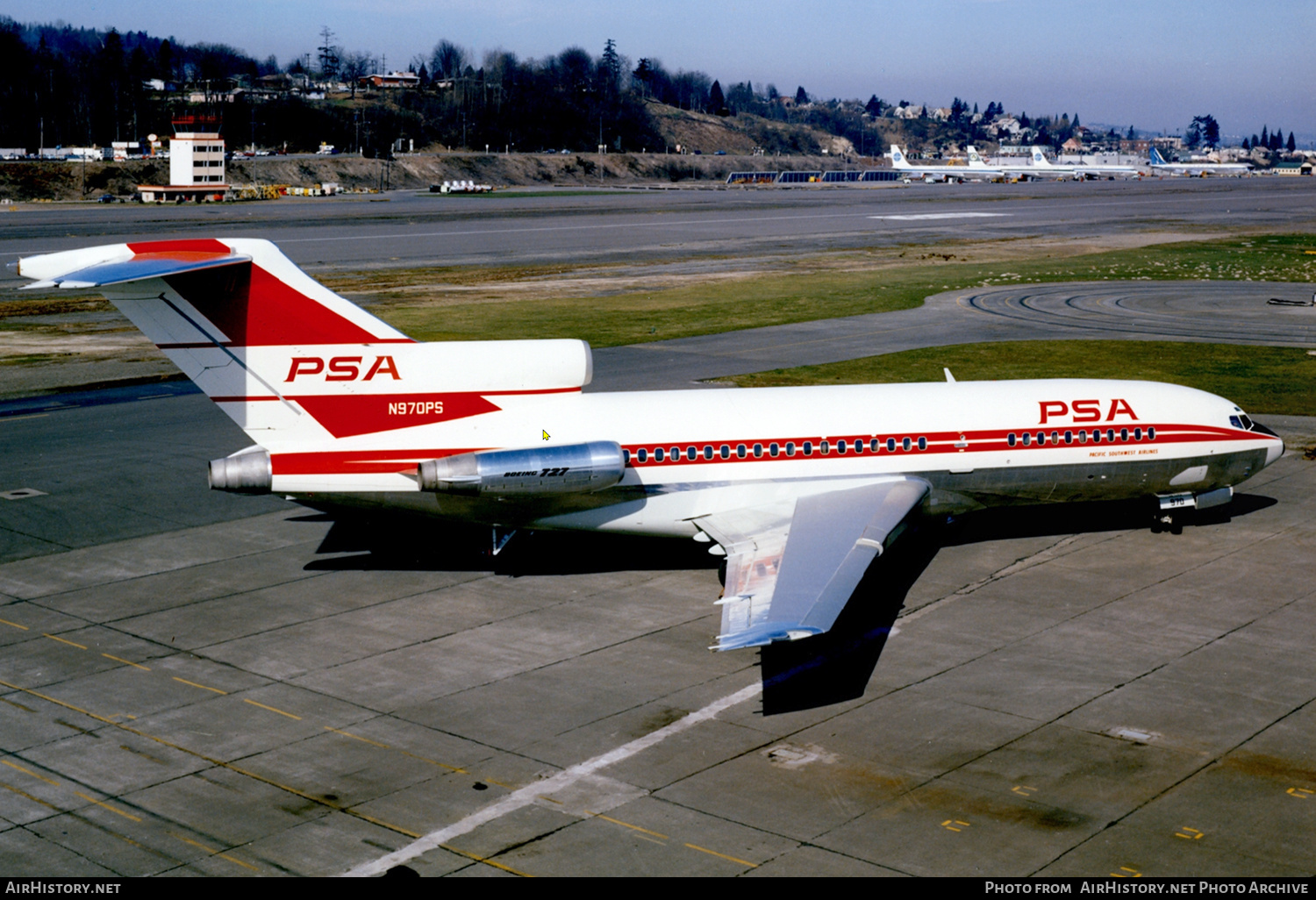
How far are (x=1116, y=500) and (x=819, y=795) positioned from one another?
667 inches

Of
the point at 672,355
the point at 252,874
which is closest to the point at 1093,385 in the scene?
the point at 252,874

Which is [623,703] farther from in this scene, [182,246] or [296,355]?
[182,246]

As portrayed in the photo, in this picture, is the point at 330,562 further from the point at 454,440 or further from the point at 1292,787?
the point at 1292,787

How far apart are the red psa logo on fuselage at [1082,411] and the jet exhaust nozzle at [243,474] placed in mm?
16200

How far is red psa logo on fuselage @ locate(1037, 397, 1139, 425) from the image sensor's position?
26.9 m

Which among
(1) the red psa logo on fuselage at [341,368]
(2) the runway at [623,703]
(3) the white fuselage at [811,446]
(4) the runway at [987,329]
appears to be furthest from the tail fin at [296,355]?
(4) the runway at [987,329]

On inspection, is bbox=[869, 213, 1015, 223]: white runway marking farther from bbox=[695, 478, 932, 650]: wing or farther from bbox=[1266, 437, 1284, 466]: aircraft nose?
bbox=[695, 478, 932, 650]: wing

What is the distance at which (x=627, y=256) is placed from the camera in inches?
3684

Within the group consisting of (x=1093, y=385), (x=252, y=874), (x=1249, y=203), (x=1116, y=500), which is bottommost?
(x=252, y=874)

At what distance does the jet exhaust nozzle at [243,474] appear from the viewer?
23078 millimetres

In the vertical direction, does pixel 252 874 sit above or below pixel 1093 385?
below

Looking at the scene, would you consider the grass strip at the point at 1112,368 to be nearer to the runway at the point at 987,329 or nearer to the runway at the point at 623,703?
the runway at the point at 987,329

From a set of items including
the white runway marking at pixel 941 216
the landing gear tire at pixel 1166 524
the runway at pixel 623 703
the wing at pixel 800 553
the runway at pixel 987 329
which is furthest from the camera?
the white runway marking at pixel 941 216

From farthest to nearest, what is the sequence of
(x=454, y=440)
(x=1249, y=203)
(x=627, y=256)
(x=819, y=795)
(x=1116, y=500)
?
1. (x=1249, y=203)
2. (x=627, y=256)
3. (x=1116, y=500)
4. (x=454, y=440)
5. (x=819, y=795)
